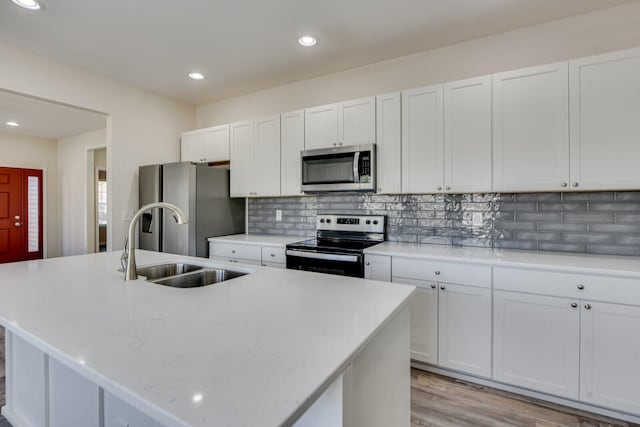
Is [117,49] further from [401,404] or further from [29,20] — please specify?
[401,404]

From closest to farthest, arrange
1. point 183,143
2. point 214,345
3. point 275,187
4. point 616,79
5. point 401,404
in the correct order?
1. point 214,345
2. point 401,404
3. point 616,79
4. point 275,187
5. point 183,143

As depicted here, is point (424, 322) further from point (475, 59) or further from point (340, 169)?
point (475, 59)

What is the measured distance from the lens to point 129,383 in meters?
0.67

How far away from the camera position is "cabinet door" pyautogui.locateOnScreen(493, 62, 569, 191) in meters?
2.11

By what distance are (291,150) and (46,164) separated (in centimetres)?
585

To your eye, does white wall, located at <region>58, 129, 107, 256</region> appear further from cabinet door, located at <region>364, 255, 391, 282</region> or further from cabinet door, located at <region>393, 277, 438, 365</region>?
cabinet door, located at <region>393, 277, 438, 365</region>

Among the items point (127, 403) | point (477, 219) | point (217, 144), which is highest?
point (217, 144)

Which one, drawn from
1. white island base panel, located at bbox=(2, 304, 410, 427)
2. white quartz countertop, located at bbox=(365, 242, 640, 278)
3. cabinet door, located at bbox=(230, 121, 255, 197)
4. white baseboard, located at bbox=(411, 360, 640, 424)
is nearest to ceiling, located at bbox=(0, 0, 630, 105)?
cabinet door, located at bbox=(230, 121, 255, 197)

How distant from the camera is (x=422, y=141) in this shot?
8.45ft

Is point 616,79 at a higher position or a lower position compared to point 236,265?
higher

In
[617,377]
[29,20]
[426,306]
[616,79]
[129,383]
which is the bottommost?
[617,377]

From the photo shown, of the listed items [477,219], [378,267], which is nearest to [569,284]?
[477,219]

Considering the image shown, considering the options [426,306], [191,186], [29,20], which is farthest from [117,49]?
[426,306]

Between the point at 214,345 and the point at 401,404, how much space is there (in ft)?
3.12
